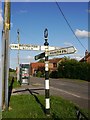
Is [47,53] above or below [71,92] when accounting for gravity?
above

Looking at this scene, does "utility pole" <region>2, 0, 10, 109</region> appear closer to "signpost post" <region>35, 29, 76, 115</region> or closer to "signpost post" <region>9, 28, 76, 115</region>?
"signpost post" <region>9, 28, 76, 115</region>

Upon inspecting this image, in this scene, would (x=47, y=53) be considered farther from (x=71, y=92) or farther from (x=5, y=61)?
(x=71, y=92)

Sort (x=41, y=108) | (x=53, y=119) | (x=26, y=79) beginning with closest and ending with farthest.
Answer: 1. (x=53, y=119)
2. (x=41, y=108)
3. (x=26, y=79)

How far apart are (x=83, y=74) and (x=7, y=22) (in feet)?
147

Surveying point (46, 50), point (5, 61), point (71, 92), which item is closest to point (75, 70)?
point (71, 92)

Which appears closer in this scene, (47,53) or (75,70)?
(47,53)

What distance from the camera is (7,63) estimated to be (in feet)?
42.1

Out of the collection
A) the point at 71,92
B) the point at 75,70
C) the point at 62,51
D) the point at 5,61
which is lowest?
the point at 71,92

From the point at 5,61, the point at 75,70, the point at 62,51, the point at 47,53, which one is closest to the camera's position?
the point at 62,51

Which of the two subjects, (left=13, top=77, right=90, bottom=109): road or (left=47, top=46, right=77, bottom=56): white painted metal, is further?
(left=13, top=77, right=90, bottom=109): road

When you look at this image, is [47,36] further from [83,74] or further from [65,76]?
[65,76]

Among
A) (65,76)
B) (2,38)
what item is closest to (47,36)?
(2,38)

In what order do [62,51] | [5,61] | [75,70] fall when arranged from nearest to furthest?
1. [62,51]
2. [5,61]
3. [75,70]

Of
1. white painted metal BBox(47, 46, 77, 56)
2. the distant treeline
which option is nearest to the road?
white painted metal BBox(47, 46, 77, 56)
